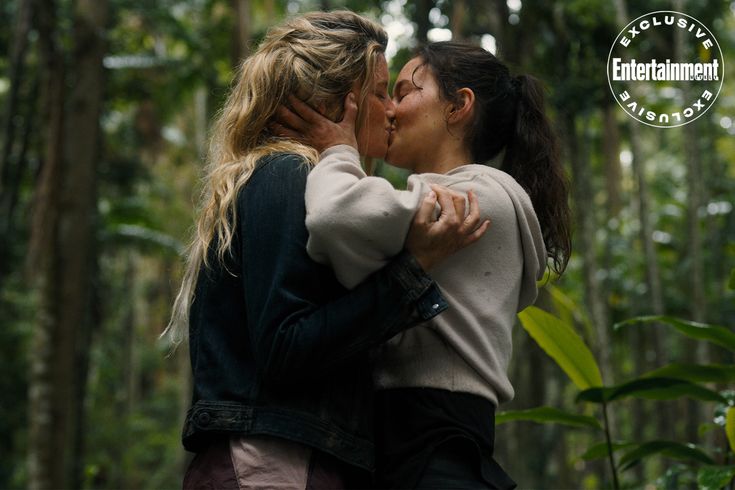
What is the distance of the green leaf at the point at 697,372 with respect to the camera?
9.46 ft

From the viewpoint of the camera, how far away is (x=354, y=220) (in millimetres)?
1700

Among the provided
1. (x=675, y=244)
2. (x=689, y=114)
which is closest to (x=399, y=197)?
(x=689, y=114)

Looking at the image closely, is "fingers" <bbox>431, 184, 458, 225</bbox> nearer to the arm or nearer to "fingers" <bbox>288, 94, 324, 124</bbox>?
the arm

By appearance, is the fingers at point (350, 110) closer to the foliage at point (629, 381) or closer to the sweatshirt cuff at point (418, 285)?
the sweatshirt cuff at point (418, 285)

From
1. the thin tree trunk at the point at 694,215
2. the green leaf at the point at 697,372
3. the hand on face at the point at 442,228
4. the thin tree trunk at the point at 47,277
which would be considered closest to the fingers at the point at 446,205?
the hand on face at the point at 442,228

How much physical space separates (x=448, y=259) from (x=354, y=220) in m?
0.32

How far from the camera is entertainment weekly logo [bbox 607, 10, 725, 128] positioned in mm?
5773

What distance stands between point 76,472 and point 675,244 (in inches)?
282

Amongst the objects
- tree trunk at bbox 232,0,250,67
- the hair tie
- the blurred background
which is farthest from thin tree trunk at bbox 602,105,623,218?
the hair tie

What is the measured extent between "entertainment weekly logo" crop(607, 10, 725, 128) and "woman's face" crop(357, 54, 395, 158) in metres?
3.41

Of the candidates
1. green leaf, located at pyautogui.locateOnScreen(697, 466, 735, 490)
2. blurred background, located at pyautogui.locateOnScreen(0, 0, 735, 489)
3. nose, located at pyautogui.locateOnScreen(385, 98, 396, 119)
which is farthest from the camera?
blurred background, located at pyautogui.locateOnScreen(0, 0, 735, 489)

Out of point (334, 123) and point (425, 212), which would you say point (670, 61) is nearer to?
point (334, 123)

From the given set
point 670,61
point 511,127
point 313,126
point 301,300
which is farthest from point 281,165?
point 670,61

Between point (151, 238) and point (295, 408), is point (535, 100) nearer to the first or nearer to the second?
point (295, 408)
